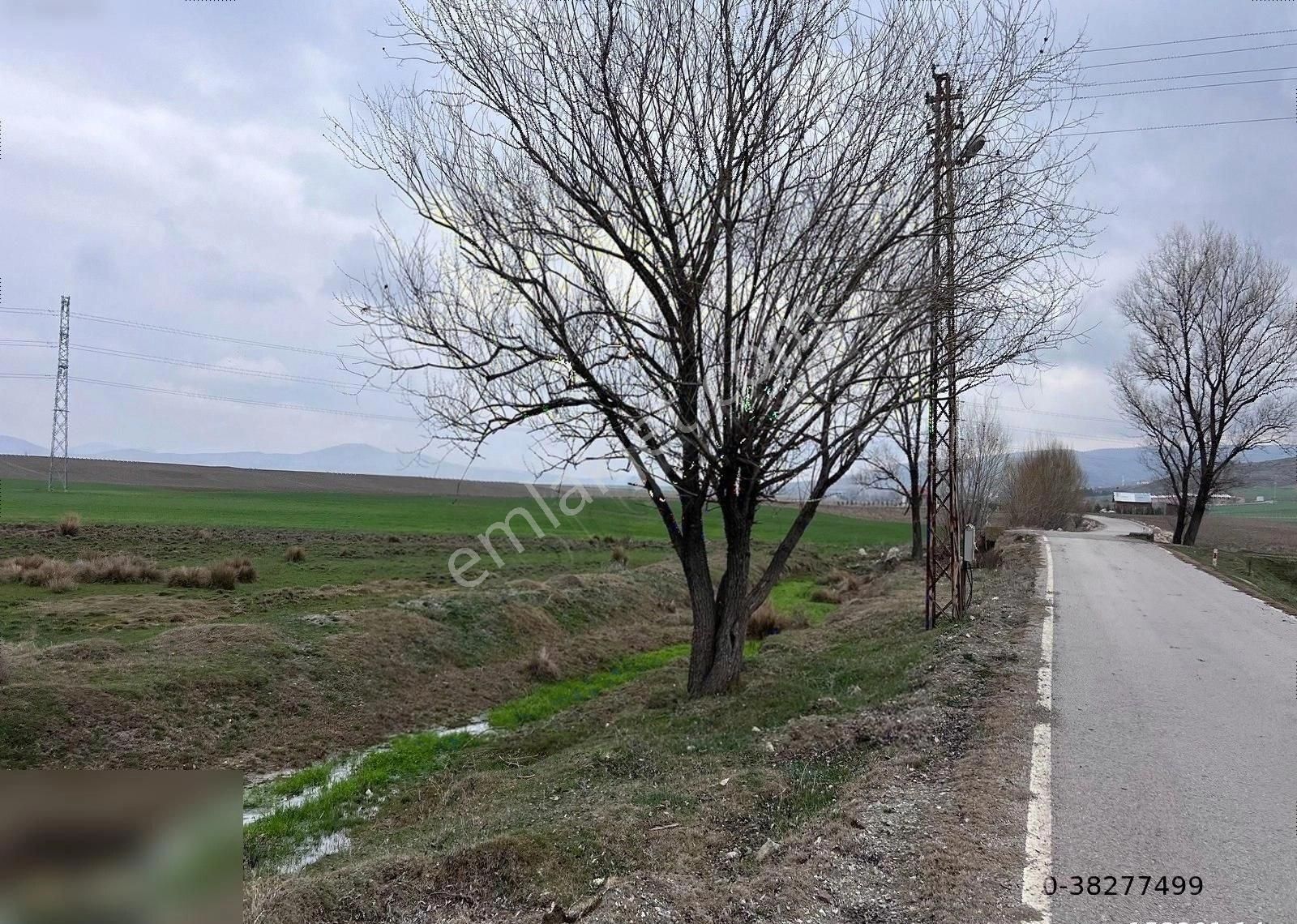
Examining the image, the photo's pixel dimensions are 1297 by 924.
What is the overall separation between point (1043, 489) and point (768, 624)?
160 ft

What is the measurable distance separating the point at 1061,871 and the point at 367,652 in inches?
525

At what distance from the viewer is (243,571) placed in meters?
22.4

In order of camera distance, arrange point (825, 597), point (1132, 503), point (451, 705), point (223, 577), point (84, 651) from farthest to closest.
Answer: point (1132, 503)
point (825, 597)
point (223, 577)
point (451, 705)
point (84, 651)

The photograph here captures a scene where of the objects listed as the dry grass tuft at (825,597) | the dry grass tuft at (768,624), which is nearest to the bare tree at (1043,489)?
the dry grass tuft at (825,597)

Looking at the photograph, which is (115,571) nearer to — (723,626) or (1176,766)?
(723,626)

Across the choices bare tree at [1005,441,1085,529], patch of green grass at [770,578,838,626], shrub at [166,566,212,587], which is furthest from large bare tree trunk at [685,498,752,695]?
bare tree at [1005,441,1085,529]

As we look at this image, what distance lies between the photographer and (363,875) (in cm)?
483

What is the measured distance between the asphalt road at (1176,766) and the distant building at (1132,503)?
79.3 metres

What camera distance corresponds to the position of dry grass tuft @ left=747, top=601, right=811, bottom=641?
18.8 metres

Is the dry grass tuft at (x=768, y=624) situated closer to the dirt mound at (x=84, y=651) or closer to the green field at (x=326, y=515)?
the green field at (x=326, y=515)

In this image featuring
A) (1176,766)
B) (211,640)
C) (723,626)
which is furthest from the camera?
(211,640)

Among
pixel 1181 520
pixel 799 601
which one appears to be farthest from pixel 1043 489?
pixel 799 601

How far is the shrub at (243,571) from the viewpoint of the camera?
22.2 meters

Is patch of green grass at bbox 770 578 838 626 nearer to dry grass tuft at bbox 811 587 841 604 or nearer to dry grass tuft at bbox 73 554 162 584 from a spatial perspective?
dry grass tuft at bbox 811 587 841 604
